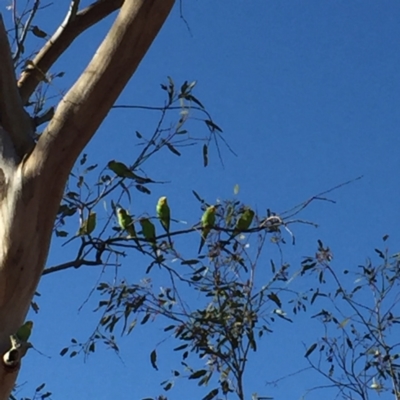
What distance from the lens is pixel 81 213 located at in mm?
2199

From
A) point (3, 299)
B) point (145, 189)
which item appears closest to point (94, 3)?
point (145, 189)

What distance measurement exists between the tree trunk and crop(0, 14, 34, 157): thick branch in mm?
152

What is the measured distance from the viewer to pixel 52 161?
1.62 meters

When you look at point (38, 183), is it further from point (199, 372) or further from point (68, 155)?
point (199, 372)

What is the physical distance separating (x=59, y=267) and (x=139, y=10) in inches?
28.5

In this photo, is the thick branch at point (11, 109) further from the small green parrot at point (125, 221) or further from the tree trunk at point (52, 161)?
the small green parrot at point (125, 221)

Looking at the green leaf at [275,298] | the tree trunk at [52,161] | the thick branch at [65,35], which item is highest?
the thick branch at [65,35]

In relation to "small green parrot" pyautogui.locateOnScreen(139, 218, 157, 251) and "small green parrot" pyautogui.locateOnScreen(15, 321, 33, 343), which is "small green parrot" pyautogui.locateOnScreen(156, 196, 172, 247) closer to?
"small green parrot" pyautogui.locateOnScreen(139, 218, 157, 251)

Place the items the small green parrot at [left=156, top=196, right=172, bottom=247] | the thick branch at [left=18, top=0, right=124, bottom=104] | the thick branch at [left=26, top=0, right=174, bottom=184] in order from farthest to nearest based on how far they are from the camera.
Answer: the thick branch at [left=18, top=0, right=124, bottom=104] → the small green parrot at [left=156, top=196, right=172, bottom=247] → the thick branch at [left=26, top=0, right=174, bottom=184]

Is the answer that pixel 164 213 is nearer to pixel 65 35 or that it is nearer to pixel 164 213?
pixel 164 213

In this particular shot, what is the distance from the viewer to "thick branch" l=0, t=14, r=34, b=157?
73.1 inches

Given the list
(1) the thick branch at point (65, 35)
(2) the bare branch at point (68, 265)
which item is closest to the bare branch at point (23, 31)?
(1) the thick branch at point (65, 35)

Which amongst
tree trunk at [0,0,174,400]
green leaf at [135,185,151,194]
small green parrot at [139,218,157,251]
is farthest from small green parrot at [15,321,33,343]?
green leaf at [135,185,151,194]

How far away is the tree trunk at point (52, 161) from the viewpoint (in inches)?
61.8
